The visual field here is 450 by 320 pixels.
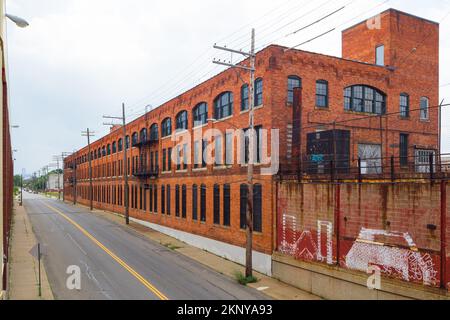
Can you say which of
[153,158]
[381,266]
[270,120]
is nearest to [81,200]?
[153,158]

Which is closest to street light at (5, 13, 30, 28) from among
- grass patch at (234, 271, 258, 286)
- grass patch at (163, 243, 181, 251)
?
grass patch at (234, 271, 258, 286)

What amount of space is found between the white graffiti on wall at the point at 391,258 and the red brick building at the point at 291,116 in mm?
6058

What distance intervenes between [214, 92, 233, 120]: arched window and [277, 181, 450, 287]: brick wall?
821 cm

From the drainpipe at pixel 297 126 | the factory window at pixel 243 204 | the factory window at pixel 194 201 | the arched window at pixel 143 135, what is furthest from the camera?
the arched window at pixel 143 135

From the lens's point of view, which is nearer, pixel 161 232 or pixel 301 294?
pixel 301 294

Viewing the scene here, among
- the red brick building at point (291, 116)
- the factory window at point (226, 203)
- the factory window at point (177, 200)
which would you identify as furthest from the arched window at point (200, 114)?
the factory window at point (177, 200)

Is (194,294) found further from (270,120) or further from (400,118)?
(400,118)

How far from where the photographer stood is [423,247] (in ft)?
47.3

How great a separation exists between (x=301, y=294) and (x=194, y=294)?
17.2 feet

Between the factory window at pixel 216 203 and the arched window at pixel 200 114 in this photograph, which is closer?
the factory window at pixel 216 203

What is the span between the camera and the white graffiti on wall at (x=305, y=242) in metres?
18.6

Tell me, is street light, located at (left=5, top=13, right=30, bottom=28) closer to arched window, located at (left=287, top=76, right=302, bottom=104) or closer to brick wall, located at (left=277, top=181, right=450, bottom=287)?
brick wall, located at (left=277, top=181, right=450, bottom=287)

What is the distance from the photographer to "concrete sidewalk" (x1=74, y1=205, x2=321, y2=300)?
18531mm

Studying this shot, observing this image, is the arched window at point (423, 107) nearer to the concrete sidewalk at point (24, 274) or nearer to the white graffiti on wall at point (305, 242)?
the white graffiti on wall at point (305, 242)
